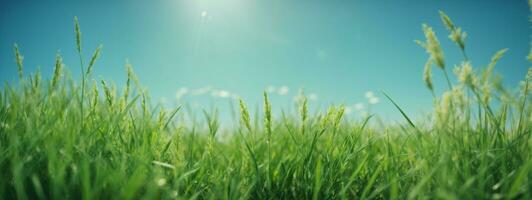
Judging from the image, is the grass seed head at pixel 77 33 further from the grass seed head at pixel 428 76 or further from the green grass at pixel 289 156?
the grass seed head at pixel 428 76

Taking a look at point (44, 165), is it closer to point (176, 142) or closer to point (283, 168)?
point (176, 142)

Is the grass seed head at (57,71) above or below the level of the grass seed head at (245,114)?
above

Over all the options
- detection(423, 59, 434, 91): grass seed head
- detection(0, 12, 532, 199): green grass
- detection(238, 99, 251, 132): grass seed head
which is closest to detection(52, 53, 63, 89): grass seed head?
detection(0, 12, 532, 199): green grass

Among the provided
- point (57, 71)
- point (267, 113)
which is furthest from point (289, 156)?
point (57, 71)

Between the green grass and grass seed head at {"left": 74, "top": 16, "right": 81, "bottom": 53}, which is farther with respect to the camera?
grass seed head at {"left": 74, "top": 16, "right": 81, "bottom": 53}

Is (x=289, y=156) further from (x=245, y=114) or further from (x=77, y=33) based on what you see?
(x=77, y=33)

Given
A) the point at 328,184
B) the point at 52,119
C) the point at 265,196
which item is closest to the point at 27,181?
the point at 52,119

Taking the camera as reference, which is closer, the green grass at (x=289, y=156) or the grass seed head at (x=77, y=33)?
the green grass at (x=289, y=156)

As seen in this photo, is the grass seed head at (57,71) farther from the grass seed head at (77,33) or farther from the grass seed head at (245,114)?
the grass seed head at (245,114)

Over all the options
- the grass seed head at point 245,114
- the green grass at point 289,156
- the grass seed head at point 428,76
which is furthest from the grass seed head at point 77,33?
the grass seed head at point 428,76

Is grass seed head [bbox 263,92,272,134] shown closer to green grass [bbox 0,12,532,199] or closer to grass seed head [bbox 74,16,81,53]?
green grass [bbox 0,12,532,199]

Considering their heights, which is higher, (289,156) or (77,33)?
(77,33)

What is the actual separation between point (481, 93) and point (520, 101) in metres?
0.37

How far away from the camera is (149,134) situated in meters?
2.15
